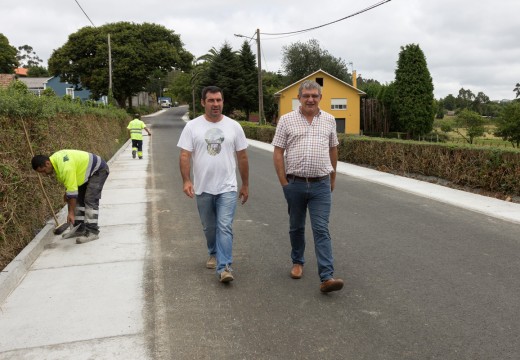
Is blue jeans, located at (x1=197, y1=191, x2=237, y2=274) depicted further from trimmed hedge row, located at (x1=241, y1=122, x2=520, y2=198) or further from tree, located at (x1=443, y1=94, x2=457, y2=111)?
tree, located at (x1=443, y1=94, x2=457, y2=111)

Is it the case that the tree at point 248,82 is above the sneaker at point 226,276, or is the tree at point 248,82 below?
above

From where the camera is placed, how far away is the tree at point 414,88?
A: 41875 mm

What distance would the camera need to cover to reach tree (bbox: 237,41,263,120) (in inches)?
2060

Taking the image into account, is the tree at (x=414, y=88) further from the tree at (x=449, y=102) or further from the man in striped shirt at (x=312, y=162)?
A: the tree at (x=449, y=102)

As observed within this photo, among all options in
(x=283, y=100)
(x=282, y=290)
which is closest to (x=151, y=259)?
(x=282, y=290)

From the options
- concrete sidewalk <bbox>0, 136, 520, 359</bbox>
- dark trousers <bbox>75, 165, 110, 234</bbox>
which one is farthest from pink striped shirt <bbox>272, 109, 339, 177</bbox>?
dark trousers <bbox>75, 165, 110, 234</bbox>

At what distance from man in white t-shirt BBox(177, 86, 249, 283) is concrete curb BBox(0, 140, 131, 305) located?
6.49 feet

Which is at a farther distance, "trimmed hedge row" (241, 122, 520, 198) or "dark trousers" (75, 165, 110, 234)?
"trimmed hedge row" (241, 122, 520, 198)

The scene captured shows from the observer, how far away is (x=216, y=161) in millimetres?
4652

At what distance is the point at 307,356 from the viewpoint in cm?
334

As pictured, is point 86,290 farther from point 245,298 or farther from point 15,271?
point 245,298

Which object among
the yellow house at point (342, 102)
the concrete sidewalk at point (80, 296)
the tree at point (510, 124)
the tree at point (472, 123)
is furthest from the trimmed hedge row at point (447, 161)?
the tree at point (472, 123)

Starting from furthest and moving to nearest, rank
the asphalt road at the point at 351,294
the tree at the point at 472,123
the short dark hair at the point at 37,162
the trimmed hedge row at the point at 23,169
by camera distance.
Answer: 1. the tree at the point at 472,123
2. the trimmed hedge row at the point at 23,169
3. the short dark hair at the point at 37,162
4. the asphalt road at the point at 351,294

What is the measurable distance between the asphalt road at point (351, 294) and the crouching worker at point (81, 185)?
3.04ft
